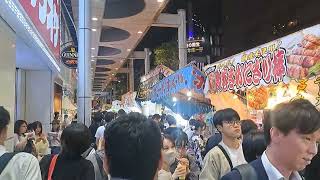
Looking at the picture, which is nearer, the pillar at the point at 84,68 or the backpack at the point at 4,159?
the backpack at the point at 4,159

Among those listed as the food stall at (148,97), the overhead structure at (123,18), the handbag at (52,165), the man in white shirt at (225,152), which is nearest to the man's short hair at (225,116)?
the man in white shirt at (225,152)

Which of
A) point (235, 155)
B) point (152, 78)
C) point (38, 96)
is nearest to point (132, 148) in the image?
point (235, 155)

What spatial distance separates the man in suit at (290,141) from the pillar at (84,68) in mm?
6168

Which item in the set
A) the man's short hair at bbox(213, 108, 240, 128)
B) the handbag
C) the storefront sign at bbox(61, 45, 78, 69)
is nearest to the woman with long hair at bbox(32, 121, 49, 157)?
the storefront sign at bbox(61, 45, 78, 69)

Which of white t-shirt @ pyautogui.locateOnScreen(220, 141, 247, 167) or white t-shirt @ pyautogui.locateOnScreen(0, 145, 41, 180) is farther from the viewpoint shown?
white t-shirt @ pyautogui.locateOnScreen(220, 141, 247, 167)

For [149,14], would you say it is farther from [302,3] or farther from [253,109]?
[253,109]

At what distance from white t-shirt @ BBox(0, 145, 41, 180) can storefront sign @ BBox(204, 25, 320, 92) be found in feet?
11.9

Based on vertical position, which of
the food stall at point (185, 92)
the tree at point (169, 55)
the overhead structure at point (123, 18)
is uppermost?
the overhead structure at point (123, 18)

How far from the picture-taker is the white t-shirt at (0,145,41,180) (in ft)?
9.30

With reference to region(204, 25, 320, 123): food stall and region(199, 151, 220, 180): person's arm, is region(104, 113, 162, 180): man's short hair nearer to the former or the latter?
region(199, 151, 220, 180): person's arm

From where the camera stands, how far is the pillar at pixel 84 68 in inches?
307

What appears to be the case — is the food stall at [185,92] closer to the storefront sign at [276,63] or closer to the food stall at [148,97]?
the storefront sign at [276,63]

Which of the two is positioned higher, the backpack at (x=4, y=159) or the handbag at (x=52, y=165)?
the backpack at (x=4, y=159)

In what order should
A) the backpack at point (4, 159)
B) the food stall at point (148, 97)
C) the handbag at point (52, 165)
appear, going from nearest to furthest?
the backpack at point (4, 159), the handbag at point (52, 165), the food stall at point (148, 97)
